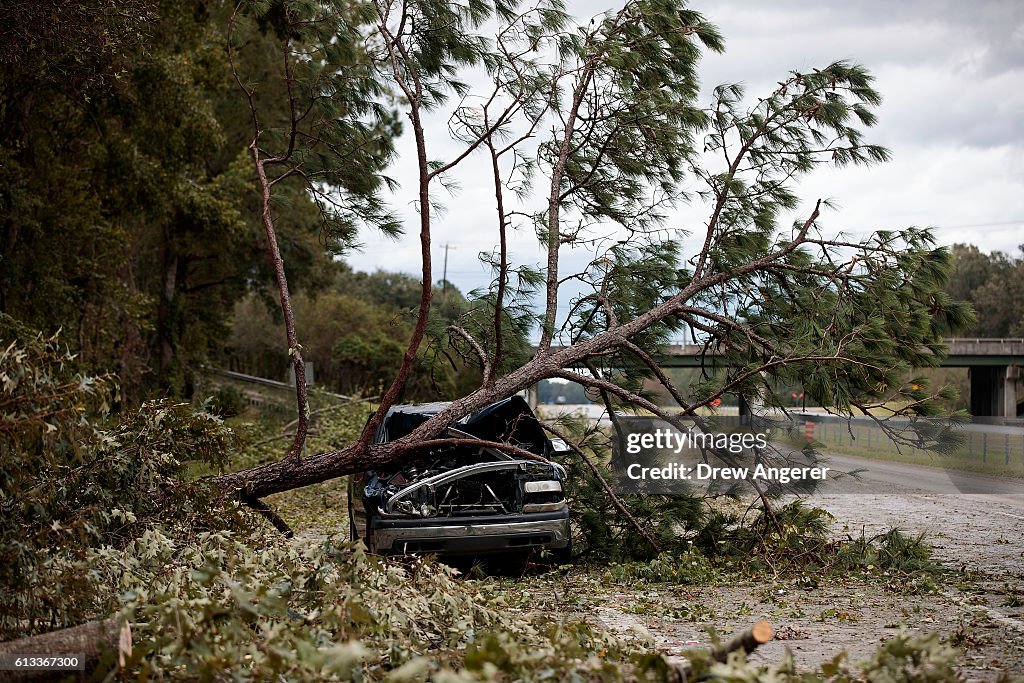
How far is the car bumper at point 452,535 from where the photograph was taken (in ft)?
26.9

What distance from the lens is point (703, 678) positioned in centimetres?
325

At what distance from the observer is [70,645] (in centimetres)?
382

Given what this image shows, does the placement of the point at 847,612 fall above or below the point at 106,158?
below

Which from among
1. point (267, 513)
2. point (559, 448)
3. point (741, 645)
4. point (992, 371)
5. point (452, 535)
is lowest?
point (452, 535)

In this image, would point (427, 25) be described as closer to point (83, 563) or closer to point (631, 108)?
point (631, 108)

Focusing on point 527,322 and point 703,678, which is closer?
point 703,678

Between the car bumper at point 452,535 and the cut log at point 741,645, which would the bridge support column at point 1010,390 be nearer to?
the car bumper at point 452,535

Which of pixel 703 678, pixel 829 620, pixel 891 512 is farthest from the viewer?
pixel 891 512

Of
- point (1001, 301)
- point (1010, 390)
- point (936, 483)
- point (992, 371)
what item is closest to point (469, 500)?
point (936, 483)

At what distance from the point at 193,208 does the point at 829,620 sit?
18.2 meters

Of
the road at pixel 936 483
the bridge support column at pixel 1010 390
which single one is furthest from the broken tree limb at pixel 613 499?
the bridge support column at pixel 1010 390

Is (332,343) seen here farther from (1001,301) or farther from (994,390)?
(1001,301)

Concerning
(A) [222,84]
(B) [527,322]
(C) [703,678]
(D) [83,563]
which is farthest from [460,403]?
(A) [222,84]

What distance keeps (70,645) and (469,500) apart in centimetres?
545
